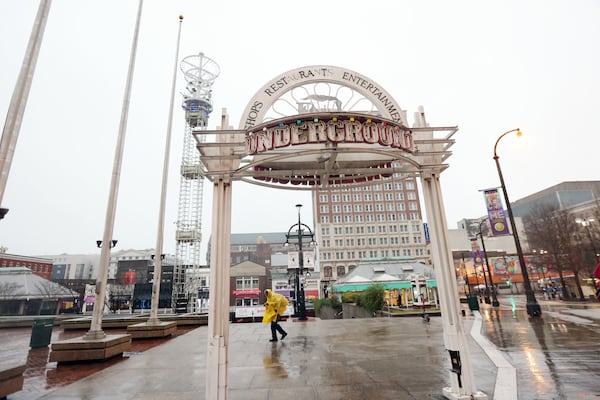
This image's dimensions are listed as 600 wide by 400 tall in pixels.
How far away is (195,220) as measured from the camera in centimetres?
5325

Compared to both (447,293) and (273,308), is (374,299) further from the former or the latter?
(447,293)

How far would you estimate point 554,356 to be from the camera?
717 cm

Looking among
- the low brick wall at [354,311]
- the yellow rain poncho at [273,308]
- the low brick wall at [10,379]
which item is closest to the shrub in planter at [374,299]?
the low brick wall at [354,311]

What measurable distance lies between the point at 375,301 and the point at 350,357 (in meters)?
18.5

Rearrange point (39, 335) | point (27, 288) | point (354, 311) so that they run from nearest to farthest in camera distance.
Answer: point (39, 335), point (354, 311), point (27, 288)

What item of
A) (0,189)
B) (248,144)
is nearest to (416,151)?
(248,144)

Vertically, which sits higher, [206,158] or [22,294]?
[206,158]

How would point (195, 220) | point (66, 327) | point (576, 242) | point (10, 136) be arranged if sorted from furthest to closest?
1. point (195, 220)
2. point (576, 242)
3. point (66, 327)
4. point (10, 136)

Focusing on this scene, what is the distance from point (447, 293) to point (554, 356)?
15.7ft

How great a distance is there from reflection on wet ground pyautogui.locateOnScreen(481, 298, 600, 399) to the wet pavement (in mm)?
17

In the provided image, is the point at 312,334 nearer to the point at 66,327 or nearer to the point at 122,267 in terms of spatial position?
the point at 66,327

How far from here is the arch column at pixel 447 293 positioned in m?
4.64

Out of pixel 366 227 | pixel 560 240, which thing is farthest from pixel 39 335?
pixel 366 227

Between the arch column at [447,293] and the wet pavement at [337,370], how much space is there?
451 mm
